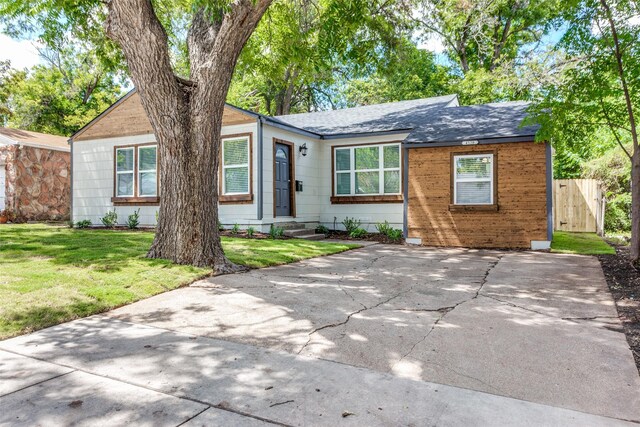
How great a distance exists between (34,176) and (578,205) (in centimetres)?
1931

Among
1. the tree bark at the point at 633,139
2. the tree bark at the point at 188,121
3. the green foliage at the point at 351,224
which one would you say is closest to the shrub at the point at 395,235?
the green foliage at the point at 351,224

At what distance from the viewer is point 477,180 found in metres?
9.59

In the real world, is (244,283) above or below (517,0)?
below

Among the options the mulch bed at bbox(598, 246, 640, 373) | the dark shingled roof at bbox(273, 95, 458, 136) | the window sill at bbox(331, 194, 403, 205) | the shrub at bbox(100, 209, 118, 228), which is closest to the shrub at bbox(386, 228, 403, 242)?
the window sill at bbox(331, 194, 403, 205)

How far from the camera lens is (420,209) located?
10.1 m

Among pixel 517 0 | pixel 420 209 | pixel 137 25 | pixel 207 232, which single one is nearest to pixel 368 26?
pixel 420 209

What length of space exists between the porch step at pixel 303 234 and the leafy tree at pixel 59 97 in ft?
61.0

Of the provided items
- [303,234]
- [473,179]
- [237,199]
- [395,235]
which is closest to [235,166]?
[237,199]

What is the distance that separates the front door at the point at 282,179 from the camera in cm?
1159

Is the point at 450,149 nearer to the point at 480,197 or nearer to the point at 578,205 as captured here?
the point at 480,197

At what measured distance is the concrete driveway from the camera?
2227 millimetres

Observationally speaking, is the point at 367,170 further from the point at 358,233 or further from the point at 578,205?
the point at 578,205

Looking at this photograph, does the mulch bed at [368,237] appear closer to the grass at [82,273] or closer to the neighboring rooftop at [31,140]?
the grass at [82,273]

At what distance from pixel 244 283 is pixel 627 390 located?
4073 mm
